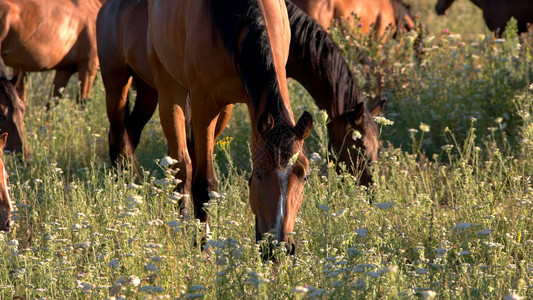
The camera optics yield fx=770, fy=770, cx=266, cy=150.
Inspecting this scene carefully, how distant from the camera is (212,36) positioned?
176 inches

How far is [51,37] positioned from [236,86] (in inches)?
208

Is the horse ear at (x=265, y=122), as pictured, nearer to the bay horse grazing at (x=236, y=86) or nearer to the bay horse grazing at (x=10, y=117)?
the bay horse grazing at (x=236, y=86)

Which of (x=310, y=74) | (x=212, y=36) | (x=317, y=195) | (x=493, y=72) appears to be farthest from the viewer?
(x=493, y=72)

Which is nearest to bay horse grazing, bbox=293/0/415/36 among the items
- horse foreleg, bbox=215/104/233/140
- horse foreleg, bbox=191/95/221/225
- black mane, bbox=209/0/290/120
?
horse foreleg, bbox=215/104/233/140

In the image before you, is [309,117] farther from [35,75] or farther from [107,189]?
[35,75]

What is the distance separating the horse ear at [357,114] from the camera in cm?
592

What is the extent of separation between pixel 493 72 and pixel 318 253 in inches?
172

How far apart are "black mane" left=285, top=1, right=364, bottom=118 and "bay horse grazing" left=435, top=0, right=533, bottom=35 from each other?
12.1 feet

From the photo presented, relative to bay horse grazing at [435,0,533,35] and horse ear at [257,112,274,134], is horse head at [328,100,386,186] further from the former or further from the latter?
bay horse grazing at [435,0,533,35]

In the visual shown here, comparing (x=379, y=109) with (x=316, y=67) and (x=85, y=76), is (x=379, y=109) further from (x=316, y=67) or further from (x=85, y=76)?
(x=85, y=76)

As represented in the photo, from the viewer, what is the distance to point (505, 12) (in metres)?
9.30

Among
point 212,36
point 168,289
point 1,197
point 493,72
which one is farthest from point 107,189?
point 493,72

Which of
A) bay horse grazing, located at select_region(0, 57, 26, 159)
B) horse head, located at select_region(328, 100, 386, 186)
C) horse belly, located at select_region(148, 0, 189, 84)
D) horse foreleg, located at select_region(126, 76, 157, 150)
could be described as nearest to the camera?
horse belly, located at select_region(148, 0, 189, 84)

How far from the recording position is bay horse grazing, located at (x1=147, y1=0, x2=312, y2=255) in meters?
3.70
